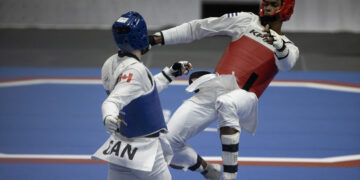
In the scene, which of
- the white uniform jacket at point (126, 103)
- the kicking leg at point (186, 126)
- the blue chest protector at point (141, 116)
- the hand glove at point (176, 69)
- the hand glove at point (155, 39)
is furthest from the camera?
the hand glove at point (155, 39)

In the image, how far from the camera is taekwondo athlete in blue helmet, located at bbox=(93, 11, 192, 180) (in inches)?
160

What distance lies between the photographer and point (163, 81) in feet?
16.7

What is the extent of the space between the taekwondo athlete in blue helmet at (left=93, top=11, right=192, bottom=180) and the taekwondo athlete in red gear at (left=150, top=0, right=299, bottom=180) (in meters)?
1.13

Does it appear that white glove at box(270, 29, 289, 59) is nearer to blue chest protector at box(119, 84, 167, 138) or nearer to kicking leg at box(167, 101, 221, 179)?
kicking leg at box(167, 101, 221, 179)

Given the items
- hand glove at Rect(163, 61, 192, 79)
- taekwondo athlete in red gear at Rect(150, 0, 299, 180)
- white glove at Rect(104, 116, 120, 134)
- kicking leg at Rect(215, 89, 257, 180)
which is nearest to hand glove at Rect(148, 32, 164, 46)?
taekwondo athlete in red gear at Rect(150, 0, 299, 180)

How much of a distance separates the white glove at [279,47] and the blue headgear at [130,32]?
146cm

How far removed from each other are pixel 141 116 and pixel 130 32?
68cm

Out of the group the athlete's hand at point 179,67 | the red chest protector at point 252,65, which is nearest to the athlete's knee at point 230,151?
the red chest protector at point 252,65

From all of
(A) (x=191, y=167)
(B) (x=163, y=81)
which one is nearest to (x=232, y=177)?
(A) (x=191, y=167)

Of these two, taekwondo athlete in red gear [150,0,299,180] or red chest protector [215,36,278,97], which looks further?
red chest protector [215,36,278,97]

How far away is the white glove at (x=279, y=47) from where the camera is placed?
5125mm

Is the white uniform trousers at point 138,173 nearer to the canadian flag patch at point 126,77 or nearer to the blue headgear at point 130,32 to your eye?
the canadian flag patch at point 126,77

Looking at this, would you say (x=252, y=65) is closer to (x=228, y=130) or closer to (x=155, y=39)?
(x=228, y=130)

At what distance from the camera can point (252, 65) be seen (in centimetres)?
561
